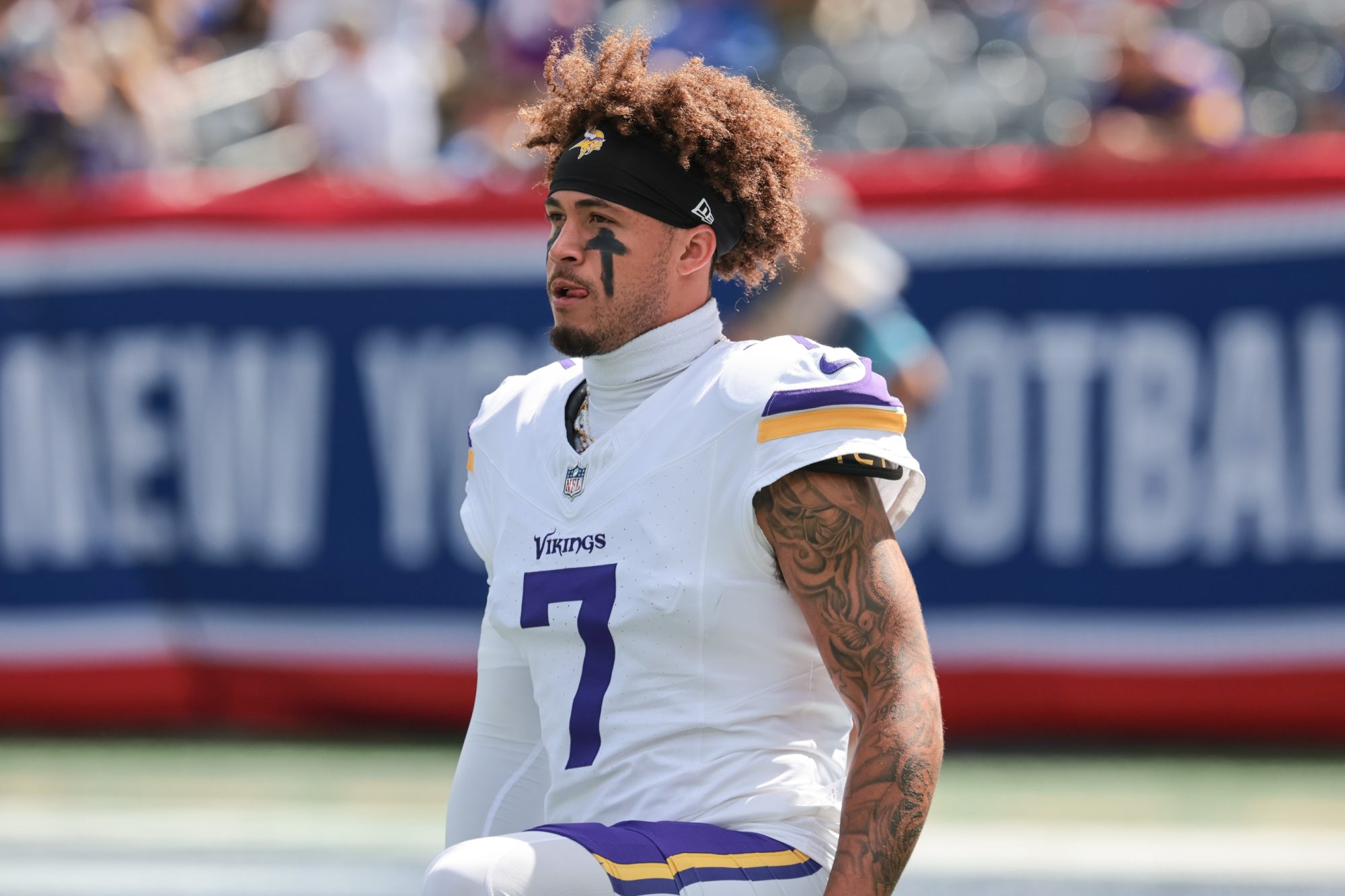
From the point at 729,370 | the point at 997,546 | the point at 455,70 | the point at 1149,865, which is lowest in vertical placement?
the point at 1149,865

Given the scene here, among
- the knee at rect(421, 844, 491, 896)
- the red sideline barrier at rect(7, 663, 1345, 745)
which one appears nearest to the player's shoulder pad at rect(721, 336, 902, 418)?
the knee at rect(421, 844, 491, 896)

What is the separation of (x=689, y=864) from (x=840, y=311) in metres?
3.82

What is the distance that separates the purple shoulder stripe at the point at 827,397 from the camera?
2361mm

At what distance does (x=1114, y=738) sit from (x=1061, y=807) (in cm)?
100

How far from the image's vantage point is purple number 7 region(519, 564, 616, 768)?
245 centimetres

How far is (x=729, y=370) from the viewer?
250cm

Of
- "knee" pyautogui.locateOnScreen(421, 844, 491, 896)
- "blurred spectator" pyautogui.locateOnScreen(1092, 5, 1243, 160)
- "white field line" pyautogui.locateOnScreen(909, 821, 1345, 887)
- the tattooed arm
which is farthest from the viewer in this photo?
"blurred spectator" pyautogui.locateOnScreen(1092, 5, 1243, 160)

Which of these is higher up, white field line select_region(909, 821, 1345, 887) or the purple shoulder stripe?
the purple shoulder stripe

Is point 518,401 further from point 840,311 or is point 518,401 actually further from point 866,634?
point 840,311

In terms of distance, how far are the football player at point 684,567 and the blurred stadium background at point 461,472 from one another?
3003 millimetres

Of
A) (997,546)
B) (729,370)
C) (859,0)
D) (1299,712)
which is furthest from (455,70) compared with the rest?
(729,370)

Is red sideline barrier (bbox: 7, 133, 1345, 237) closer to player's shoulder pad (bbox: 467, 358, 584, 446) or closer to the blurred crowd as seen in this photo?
the blurred crowd

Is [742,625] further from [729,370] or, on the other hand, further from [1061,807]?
[1061,807]

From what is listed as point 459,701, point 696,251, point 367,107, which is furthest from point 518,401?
point 367,107
